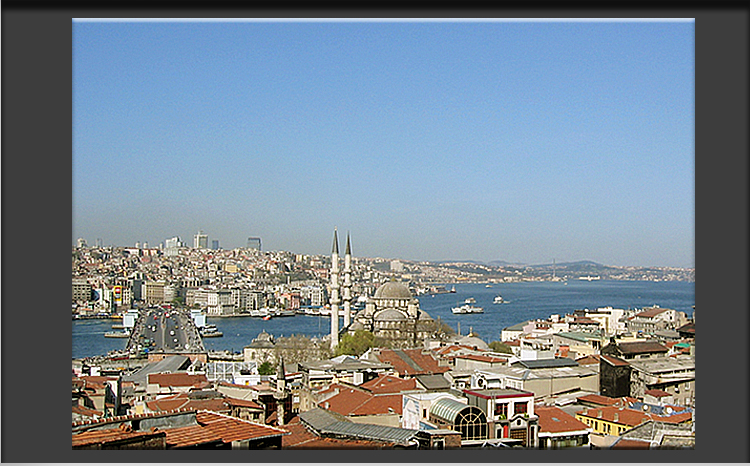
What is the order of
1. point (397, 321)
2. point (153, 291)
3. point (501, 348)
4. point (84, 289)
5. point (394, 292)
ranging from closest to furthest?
1. point (501, 348)
2. point (397, 321)
3. point (394, 292)
4. point (84, 289)
5. point (153, 291)

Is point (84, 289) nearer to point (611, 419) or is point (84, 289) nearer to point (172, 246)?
point (172, 246)

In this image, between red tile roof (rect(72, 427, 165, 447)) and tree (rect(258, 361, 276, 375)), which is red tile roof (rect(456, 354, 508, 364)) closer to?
tree (rect(258, 361, 276, 375))

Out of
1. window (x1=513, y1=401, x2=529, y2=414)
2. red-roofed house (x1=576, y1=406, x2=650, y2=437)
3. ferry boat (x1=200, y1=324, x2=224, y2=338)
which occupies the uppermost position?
window (x1=513, y1=401, x2=529, y2=414)

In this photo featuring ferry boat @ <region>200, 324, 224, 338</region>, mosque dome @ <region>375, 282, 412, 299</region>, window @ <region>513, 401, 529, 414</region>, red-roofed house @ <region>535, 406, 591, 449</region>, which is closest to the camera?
red-roofed house @ <region>535, 406, 591, 449</region>

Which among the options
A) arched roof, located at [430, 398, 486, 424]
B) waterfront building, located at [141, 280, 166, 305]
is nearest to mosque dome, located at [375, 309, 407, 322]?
arched roof, located at [430, 398, 486, 424]

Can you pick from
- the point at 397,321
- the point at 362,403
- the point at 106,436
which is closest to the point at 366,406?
the point at 362,403
